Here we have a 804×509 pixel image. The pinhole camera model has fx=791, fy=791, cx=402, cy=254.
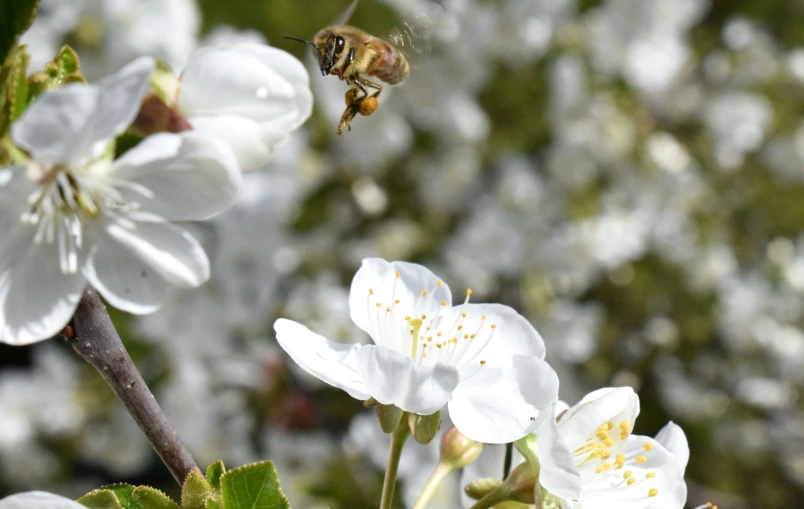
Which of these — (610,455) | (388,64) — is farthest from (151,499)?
(388,64)

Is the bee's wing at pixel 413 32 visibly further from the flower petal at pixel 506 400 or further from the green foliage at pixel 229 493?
the green foliage at pixel 229 493

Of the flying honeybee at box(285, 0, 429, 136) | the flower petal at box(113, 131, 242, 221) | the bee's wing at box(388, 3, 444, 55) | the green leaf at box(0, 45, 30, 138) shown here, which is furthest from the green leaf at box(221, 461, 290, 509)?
the bee's wing at box(388, 3, 444, 55)

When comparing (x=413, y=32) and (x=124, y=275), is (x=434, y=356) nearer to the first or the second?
(x=124, y=275)

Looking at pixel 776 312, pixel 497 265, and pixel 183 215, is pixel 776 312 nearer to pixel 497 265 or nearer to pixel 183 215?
pixel 497 265

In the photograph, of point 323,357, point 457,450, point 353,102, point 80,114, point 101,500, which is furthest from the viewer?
point 353,102

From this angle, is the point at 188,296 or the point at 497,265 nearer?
the point at 188,296

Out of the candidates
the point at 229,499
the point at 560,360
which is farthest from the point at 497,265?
the point at 229,499

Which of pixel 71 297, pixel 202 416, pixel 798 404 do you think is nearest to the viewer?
pixel 71 297
